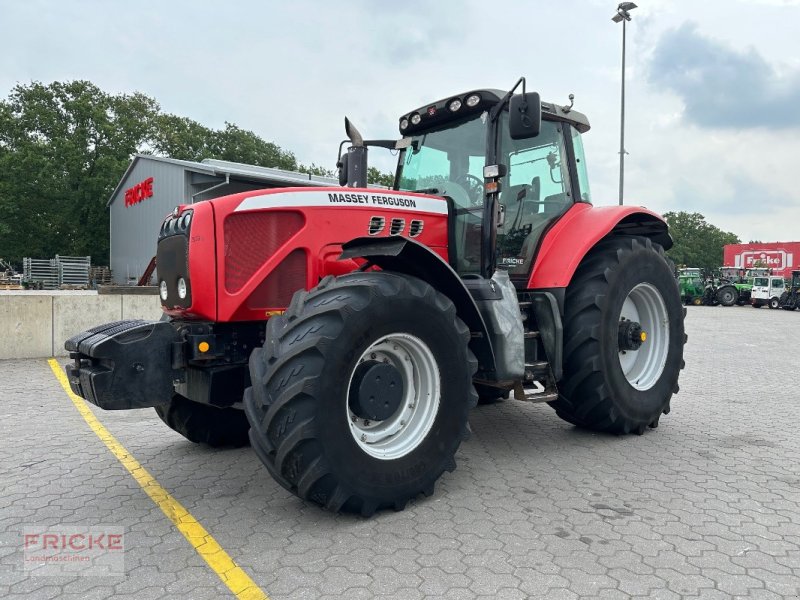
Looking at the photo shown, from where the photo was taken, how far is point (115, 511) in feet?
11.7

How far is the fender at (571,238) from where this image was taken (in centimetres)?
466

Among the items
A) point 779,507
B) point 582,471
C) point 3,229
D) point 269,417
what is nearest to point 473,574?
point 269,417

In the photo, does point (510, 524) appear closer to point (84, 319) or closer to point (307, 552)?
point (307, 552)

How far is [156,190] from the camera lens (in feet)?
82.6

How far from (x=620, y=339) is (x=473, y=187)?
1787 millimetres

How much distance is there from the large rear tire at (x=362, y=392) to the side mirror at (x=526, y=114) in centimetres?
132

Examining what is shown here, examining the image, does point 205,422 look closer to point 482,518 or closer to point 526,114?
point 482,518

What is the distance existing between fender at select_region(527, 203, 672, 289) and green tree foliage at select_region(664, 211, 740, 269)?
73380 mm

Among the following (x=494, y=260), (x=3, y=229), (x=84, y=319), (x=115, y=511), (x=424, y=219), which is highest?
(x=3, y=229)

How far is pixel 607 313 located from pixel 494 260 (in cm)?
101

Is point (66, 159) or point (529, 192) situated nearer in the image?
point (529, 192)

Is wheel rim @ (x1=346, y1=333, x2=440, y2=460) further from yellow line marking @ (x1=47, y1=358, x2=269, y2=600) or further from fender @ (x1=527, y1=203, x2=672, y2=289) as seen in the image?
fender @ (x1=527, y1=203, x2=672, y2=289)

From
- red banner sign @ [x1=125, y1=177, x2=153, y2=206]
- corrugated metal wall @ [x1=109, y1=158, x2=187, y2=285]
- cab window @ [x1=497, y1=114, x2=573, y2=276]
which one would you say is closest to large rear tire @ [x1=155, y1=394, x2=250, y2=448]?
cab window @ [x1=497, y1=114, x2=573, y2=276]

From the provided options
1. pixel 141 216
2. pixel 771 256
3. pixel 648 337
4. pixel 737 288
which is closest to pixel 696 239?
pixel 771 256
